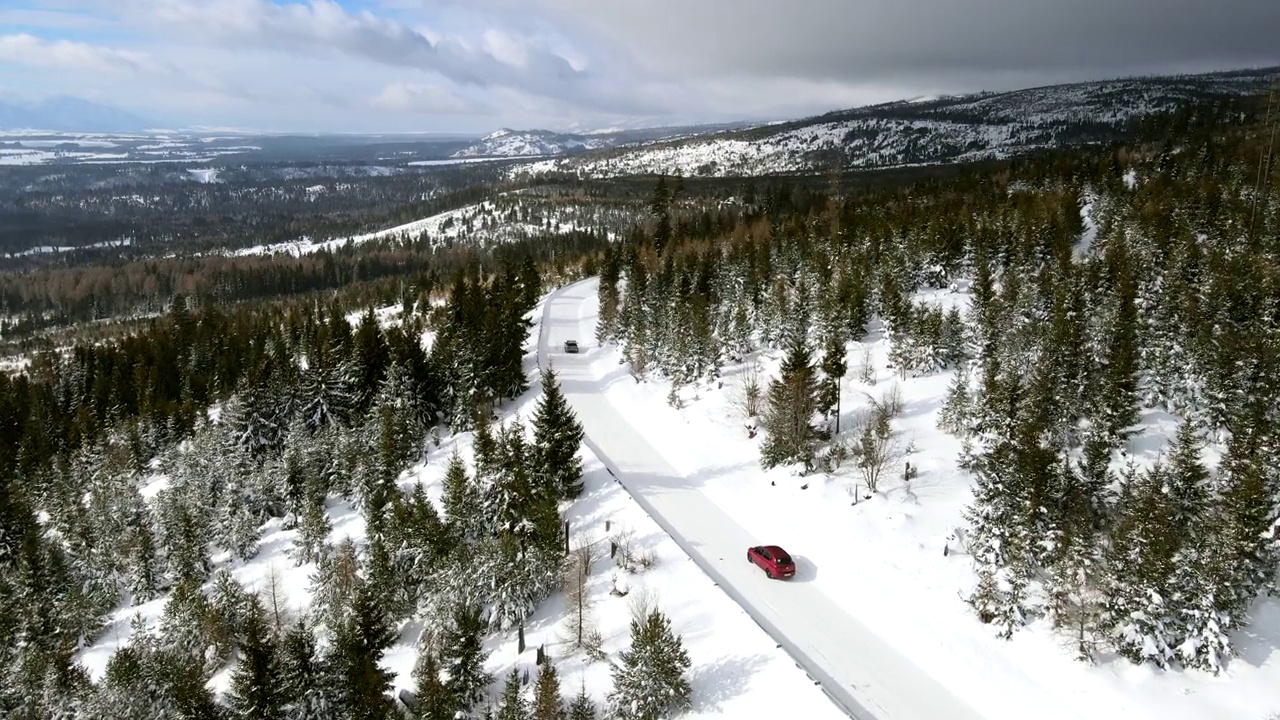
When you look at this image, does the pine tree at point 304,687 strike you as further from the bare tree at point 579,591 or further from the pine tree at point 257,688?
the bare tree at point 579,591

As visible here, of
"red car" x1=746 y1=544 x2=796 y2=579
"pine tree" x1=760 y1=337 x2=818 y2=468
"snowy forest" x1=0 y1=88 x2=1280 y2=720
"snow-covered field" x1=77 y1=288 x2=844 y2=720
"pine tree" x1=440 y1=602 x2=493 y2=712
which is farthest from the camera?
"pine tree" x1=760 y1=337 x2=818 y2=468

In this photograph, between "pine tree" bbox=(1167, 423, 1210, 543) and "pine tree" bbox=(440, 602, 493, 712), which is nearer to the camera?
"pine tree" bbox=(440, 602, 493, 712)

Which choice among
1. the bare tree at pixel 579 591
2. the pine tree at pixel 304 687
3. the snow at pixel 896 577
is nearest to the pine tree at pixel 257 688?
the pine tree at pixel 304 687

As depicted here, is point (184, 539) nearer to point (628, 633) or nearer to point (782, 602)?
point (628, 633)

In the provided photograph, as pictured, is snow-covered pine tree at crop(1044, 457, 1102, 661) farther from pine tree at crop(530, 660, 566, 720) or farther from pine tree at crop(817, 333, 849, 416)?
pine tree at crop(530, 660, 566, 720)

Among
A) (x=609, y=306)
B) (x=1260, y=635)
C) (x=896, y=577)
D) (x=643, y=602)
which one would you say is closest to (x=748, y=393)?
(x=896, y=577)

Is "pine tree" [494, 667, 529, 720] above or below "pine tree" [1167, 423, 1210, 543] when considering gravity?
below

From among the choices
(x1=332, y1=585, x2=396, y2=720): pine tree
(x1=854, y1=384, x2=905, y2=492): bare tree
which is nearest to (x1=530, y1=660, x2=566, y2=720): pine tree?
(x1=332, y1=585, x2=396, y2=720): pine tree
